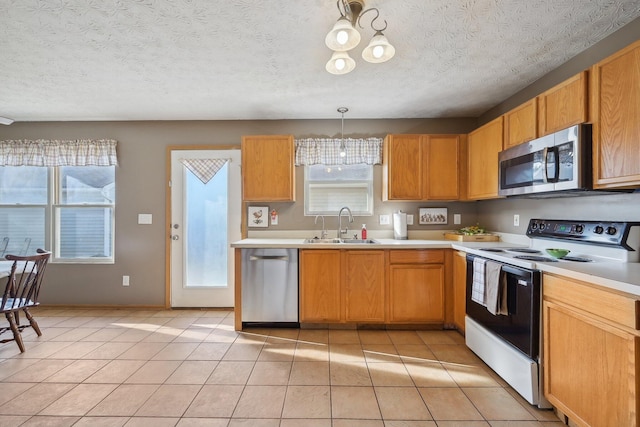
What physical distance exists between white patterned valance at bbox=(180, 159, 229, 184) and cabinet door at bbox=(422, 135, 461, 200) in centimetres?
242

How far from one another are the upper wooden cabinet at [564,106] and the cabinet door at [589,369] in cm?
117

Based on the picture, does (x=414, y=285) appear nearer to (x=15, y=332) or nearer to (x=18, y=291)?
(x=15, y=332)

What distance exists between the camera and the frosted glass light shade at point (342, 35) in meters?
1.55

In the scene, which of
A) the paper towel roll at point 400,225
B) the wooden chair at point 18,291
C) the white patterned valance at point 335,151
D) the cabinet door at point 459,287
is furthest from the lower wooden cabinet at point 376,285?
the wooden chair at point 18,291

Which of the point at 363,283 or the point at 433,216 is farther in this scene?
the point at 433,216

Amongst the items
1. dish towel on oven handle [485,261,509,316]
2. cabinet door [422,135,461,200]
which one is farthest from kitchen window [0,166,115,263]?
dish towel on oven handle [485,261,509,316]

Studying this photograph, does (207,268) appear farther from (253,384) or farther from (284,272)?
(253,384)

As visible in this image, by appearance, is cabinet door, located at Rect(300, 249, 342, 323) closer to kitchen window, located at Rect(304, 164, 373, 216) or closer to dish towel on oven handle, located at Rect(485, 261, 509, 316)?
kitchen window, located at Rect(304, 164, 373, 216)

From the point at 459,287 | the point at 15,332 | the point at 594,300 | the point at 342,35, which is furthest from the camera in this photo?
the point at 459,287

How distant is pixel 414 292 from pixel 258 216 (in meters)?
1.99

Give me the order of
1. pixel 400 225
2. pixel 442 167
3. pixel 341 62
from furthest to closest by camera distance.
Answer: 1. pixel 400 225
2. pixel 442 167
3. pixel 341 62

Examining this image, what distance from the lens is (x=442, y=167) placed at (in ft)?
11.1

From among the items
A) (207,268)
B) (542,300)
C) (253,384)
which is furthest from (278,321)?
(542,300)

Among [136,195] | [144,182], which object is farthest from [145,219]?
[144,182]
